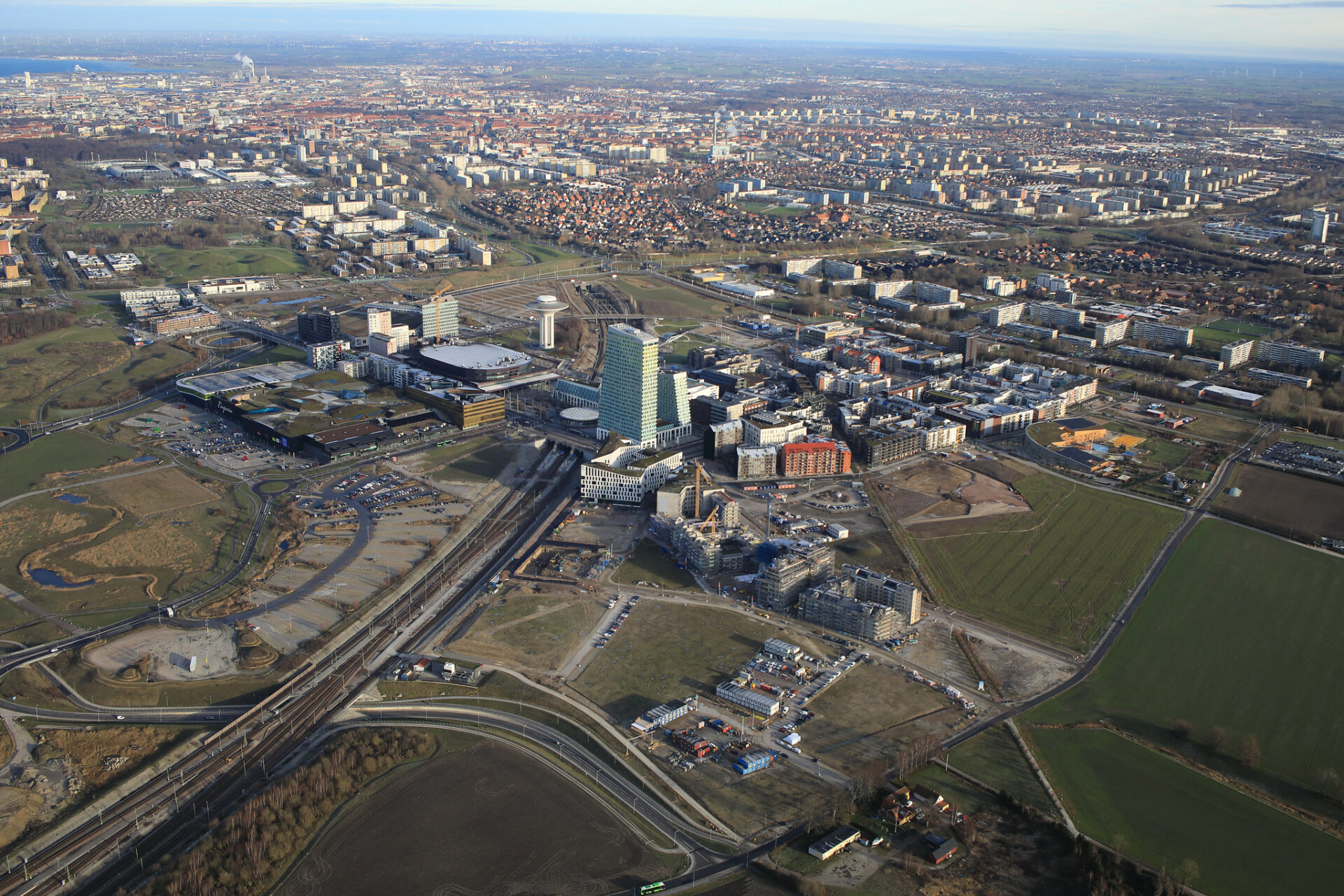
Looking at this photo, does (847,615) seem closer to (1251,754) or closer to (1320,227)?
(1251,754)

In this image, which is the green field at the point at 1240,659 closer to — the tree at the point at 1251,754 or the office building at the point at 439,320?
the tree at the point at 1251,754

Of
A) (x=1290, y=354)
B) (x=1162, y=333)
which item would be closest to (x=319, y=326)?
(x=1162, y=333)

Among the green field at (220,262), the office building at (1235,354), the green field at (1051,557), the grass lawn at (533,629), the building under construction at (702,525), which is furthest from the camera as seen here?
the green field at (220,262)

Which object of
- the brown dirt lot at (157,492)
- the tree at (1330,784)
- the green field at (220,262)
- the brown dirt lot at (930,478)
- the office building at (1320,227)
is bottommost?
the tree at (1330,784)

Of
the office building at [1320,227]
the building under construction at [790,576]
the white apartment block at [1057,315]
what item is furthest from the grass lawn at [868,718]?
the office building at [1320,227]

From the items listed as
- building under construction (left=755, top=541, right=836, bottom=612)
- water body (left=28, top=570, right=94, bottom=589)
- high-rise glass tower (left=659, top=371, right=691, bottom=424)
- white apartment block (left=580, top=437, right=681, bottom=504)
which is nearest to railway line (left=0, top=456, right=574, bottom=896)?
white apartment block (left=580, top=437, right=681, bottom=504)

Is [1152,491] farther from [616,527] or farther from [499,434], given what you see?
[499,434]

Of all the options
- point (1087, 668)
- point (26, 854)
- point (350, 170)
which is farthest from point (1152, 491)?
point (350, 170)

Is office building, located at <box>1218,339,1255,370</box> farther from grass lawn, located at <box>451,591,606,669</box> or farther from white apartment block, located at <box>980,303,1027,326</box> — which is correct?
grass lawn, located at <box>451,591,606,669</box>
